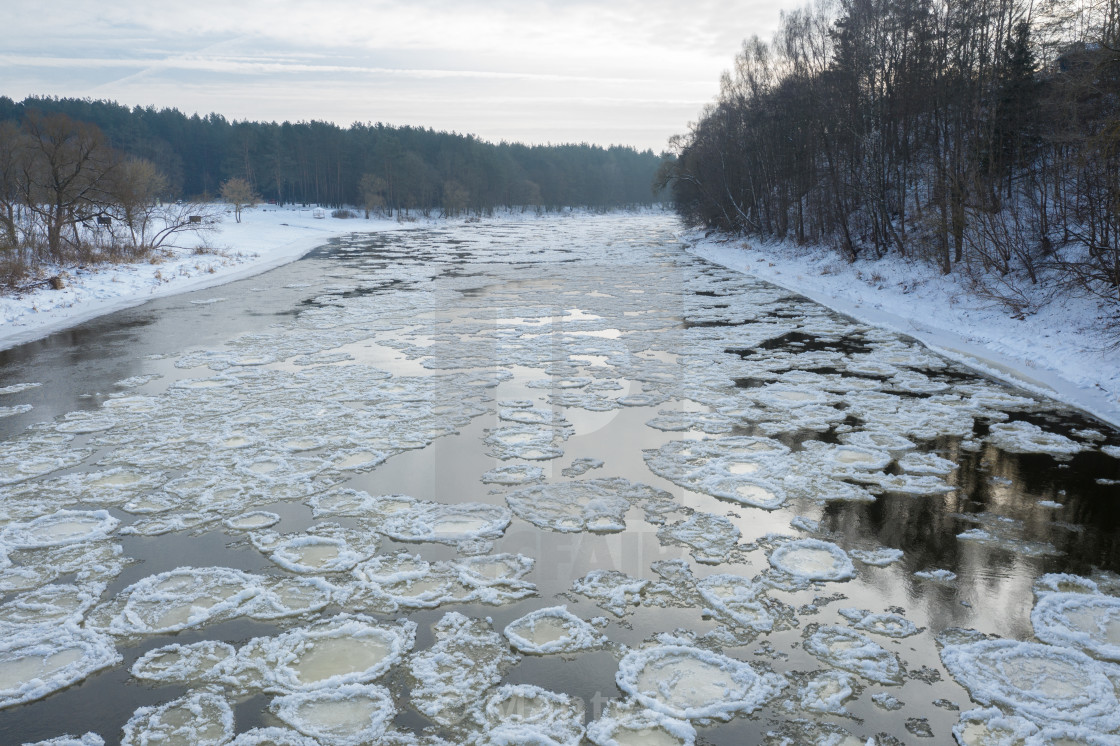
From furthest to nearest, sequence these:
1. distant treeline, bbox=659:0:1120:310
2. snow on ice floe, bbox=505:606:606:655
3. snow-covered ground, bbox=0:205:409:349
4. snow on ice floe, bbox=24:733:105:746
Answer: snow-covered ground, bbox=0:205:409:349 → distant treeline, bbox=659:0:1120:310 → snow on ice floe, bbox=505:606:606:655 → snow on ice floe, bbox=24:733:105:746

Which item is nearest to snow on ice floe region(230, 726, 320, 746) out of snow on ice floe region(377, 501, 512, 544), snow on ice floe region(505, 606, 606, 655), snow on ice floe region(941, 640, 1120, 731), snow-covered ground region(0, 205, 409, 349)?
snow on ice floe region(505, 606, 606, 655)

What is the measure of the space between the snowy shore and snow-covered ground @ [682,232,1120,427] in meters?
0.02

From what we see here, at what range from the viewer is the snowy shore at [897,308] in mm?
10732

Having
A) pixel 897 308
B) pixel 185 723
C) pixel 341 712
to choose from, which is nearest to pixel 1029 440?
pixel 341 712

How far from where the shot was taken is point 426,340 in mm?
14055

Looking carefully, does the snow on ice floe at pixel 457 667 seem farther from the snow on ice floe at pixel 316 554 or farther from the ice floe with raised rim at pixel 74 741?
the ice floe with raised rim at pixel 74 741

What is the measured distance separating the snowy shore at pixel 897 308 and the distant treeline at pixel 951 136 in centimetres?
77


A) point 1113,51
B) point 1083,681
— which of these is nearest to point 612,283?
point 1113,51

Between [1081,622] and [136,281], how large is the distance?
84.2ft

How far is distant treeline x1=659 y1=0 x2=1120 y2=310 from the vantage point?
1341cm

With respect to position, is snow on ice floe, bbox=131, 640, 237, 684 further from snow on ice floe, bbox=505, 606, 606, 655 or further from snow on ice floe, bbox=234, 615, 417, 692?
snow on ice floe, bbox=505, 606, 606, 655

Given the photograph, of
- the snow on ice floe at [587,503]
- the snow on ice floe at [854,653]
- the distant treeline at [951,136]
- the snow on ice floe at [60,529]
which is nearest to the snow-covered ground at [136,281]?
the snow on ice floe at [60,529]

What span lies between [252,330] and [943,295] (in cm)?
A: 1605

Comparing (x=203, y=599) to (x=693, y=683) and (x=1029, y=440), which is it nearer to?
(x=693, y=683)
